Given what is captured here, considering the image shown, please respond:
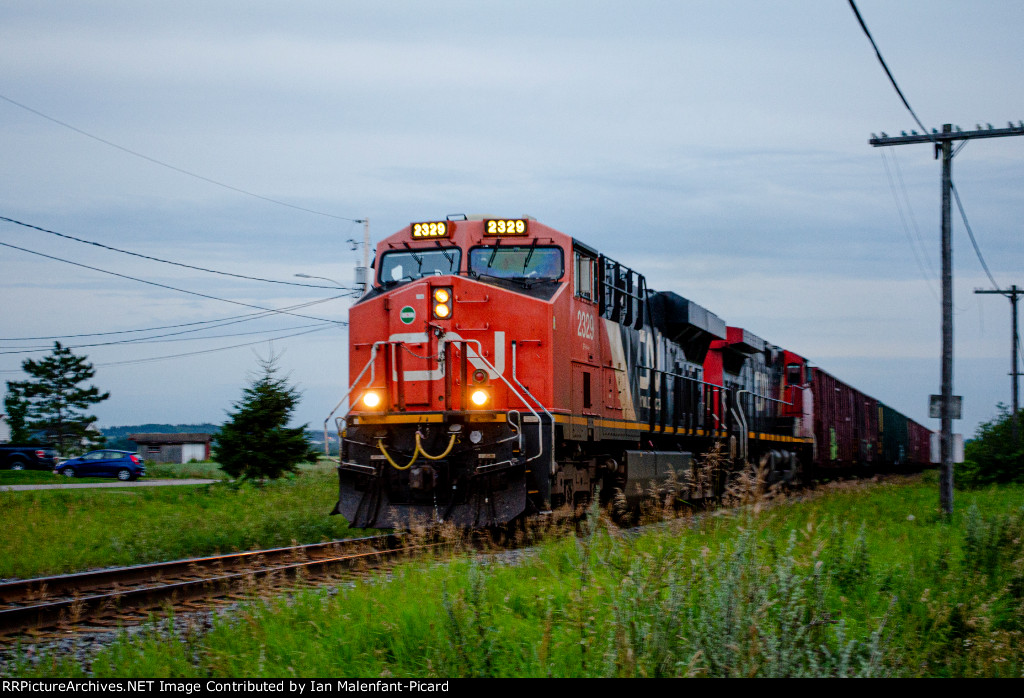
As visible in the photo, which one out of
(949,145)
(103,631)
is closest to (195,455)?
(949,145)

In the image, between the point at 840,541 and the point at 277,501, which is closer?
the point at 840,541

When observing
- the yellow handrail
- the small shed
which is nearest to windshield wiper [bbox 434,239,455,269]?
the yellow handrail

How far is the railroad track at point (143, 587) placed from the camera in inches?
262

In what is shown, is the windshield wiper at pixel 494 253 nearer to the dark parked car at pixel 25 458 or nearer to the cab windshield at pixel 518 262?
the cab windshield at pixel 518 262

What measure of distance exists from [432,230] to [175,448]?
76642 mm

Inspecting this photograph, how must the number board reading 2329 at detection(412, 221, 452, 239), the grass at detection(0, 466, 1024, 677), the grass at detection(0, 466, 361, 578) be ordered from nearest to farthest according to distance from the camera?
the grass at detection(0, 466, 1024, 677), the grass at detection(0, 466, 361, 578), the number board reading 2329 at detection(412, 221, 452, 239)

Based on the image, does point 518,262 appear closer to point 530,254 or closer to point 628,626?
point 530,254

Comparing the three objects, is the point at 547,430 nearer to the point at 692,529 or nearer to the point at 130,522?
the point at 692,529

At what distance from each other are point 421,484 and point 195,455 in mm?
77202

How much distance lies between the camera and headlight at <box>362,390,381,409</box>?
11438 millimetres

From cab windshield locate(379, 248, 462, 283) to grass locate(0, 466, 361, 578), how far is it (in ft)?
12.5

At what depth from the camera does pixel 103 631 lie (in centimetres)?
645

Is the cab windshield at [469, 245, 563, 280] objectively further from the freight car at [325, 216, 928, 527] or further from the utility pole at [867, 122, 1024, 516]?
the utility pole at [867, 122, 1024, 516]

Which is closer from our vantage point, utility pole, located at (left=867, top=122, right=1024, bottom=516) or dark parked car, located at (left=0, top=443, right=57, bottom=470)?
utility pole, located at (left=867, top=122, right=1024, bottom=516)
